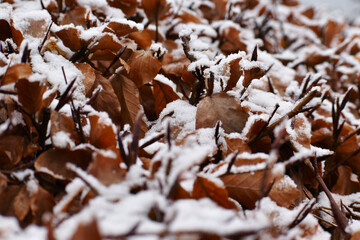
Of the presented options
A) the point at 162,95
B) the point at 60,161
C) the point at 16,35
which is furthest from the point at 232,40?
the point at 60,161

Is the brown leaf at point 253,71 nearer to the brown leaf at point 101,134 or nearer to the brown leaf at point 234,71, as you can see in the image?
the brown leaf at point 234,71

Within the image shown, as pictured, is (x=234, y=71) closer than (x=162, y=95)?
Yes

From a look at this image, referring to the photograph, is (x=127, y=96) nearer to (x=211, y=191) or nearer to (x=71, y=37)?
(x=71, y=37)

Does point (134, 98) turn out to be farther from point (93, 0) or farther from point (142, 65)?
point (93, 0)

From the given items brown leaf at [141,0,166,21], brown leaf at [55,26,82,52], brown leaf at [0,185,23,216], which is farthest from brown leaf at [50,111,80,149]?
brown leaf at [141,0,166,21]

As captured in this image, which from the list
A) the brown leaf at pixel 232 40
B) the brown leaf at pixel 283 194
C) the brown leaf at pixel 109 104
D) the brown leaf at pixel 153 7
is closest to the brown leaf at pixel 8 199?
the brown leaf at pixel 109 104

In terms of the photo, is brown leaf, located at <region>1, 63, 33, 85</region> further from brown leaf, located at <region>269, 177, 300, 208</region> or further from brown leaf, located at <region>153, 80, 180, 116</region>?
brown leaf, located at <region>269, 177, 300, 208</region>
